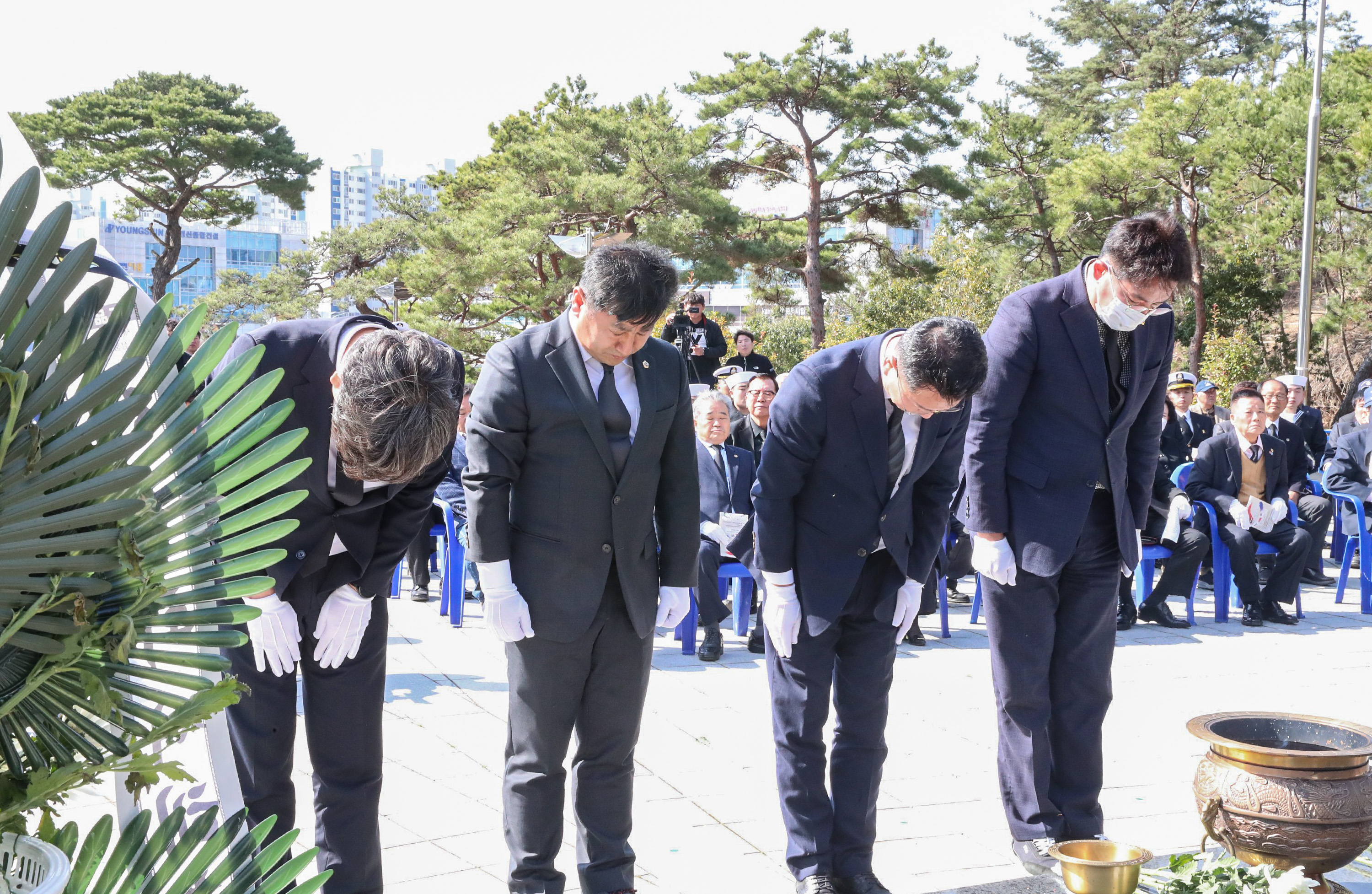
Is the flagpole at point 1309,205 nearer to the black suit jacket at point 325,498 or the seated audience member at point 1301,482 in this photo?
the seated audience member at point 1301,482

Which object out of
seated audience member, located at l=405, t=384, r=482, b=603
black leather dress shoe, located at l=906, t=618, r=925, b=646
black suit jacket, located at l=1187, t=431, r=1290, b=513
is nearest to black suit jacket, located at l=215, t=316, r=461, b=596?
seated audience member, located at l=405, t=384, r=482, b=603

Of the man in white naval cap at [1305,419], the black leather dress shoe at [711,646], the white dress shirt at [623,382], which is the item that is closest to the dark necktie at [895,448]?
the white dress shirt at [623,382]

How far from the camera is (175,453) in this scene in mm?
693

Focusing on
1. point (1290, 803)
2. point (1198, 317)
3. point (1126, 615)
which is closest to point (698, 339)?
point (1126, 615)

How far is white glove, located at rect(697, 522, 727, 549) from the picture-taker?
6.80m

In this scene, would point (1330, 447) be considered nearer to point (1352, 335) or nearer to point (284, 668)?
point (284, 668)

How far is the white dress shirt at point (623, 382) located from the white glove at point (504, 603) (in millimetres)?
477

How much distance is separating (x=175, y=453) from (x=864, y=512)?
2676 mm

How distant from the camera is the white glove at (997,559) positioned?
340cm

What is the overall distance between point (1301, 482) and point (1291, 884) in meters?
A: 7.27

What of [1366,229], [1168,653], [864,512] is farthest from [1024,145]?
[864,512]

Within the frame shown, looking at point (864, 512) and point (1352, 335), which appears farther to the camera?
point (1352, 335)

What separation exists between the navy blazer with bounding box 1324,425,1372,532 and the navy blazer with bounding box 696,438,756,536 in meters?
4.77

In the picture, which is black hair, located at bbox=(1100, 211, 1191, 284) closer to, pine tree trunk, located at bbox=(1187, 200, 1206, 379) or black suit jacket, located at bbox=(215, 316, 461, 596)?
black suit jacket, located at bbox=(215, 316, 461, 596)
